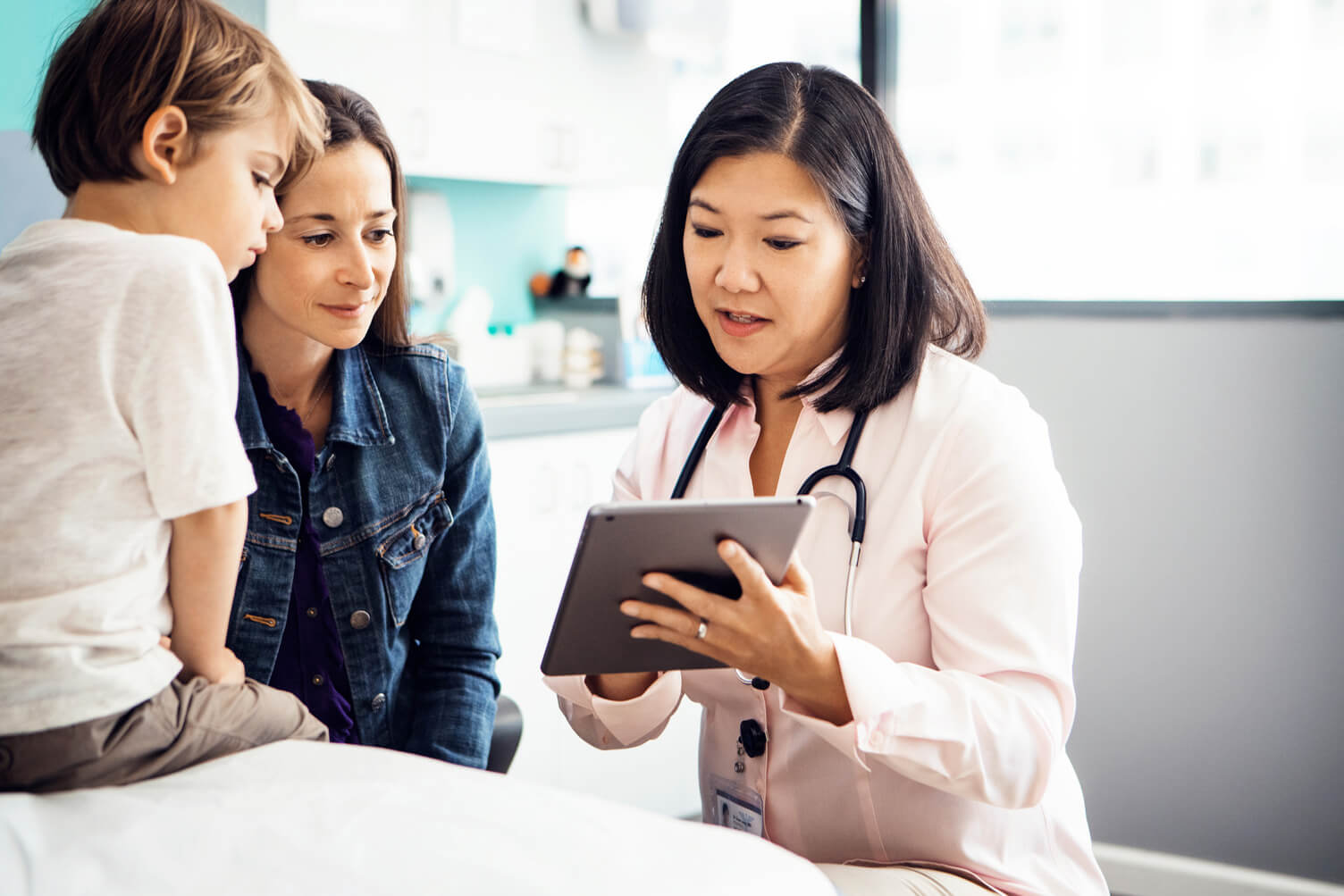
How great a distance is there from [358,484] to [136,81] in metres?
0.50

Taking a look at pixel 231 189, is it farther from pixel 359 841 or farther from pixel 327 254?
pixel 359 841

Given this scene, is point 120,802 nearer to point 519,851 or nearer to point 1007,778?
point 519,851

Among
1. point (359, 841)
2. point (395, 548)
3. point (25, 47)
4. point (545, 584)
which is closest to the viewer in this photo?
point (359, 841)

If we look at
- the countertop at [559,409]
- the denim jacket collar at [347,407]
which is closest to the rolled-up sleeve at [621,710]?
the denim jacket collar at [347,407]

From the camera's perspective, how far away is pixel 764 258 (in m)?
1.31

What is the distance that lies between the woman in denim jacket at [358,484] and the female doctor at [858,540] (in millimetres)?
173

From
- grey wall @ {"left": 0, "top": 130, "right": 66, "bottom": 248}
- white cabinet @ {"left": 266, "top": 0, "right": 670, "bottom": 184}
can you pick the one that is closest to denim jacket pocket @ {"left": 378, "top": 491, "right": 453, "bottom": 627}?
grey wall @ {"left": 0, "top": 130, "right": 66, "bottom": 248}

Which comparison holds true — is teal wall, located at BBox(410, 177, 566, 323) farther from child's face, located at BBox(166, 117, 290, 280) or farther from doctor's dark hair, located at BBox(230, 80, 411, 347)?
child's face, located at BBox(166, 117, 290, 280)

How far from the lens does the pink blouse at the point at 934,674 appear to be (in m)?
1.11

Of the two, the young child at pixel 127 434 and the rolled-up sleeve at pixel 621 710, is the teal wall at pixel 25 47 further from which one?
the rolled-up sleeve at pixel 621 710

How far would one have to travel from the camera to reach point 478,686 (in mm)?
1397

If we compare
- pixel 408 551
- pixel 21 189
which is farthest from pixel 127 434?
pixel 21 189

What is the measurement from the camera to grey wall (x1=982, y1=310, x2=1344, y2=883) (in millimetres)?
2244

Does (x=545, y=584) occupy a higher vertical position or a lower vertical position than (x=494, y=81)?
lower
